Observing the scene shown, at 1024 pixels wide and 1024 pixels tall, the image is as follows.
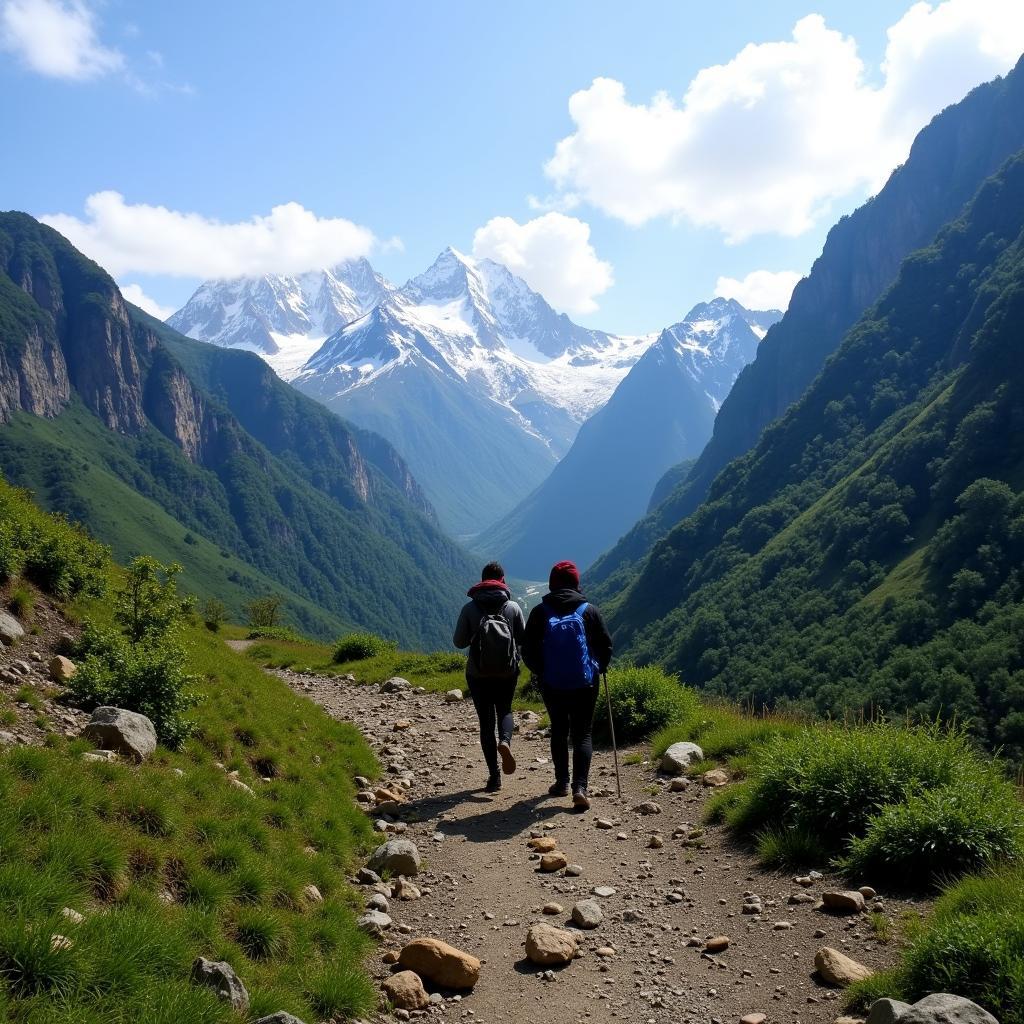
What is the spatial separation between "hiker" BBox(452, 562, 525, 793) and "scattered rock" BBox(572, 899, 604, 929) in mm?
4017

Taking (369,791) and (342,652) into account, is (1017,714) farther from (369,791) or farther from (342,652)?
(369,791)

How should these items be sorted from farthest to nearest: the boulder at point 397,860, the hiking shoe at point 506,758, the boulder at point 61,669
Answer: the hiking shoe at point 506,758, the boulder at point 61,669, the boulder at point 397,860

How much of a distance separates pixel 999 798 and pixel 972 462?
16923cm

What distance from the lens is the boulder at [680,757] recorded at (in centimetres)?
1216

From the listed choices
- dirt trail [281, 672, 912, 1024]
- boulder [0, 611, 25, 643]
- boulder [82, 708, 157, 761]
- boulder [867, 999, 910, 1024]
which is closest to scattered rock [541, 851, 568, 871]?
dirt trail [281, 672, 912, 1024]

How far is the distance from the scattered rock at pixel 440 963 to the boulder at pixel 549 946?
55cm

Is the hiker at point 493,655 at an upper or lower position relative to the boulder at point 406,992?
upper

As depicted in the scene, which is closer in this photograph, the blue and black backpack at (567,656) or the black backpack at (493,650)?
the blue and black backpack at (567,656)

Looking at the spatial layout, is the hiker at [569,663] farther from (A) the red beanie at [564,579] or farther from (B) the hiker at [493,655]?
(B) the hiker at [493,655]

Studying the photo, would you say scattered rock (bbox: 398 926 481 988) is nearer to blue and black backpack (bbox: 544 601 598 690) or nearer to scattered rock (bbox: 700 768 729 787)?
blue and black backpack (bbox: 544 601 598 690)

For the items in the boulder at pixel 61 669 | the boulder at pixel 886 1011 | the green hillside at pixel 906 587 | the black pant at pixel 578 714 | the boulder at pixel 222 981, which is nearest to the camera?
the boulder at pixel 886 1011

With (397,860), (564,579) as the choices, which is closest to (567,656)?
(564,579)

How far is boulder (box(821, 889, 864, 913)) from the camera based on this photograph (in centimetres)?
700

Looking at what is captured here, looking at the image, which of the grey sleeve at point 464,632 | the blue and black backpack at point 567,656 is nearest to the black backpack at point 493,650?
the grey sleeve at point 464,632
